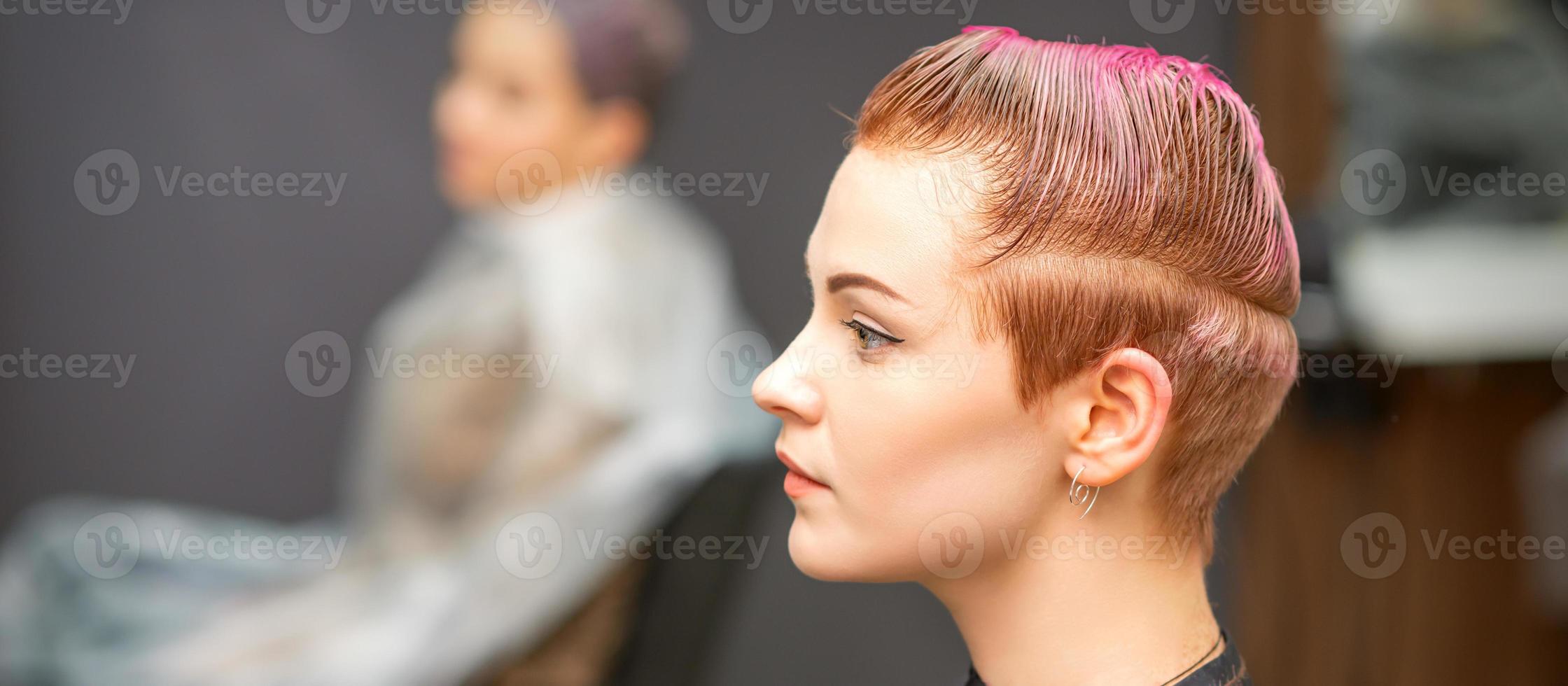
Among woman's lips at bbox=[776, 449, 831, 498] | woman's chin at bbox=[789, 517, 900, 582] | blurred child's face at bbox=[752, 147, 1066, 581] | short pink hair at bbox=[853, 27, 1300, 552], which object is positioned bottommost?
woman's chin at bbox=[789, 517, 900, 582]

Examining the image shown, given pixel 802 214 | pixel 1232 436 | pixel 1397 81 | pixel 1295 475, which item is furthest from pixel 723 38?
pixel 1232 436

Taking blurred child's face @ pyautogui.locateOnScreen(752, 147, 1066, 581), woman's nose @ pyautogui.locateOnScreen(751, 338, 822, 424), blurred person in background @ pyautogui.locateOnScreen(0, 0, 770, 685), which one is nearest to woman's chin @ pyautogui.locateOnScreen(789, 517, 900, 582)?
blurred child's face @ pyautogui.locateOnScreen(752, 147, 1066, 581)

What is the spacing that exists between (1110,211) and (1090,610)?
1.10 feet

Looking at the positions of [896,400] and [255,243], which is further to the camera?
[255,243]

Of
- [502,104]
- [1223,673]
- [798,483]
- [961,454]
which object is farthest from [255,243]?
[1223,673]

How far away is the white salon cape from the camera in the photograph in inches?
84.8

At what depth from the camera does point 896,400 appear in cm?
94

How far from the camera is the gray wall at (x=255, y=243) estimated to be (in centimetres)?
241

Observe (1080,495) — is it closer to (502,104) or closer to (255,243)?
(502,104)

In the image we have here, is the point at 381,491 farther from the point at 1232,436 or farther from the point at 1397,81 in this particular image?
the point at 1397,81

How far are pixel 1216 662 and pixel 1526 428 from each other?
1.64 metres

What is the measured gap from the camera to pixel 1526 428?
223 centimetres

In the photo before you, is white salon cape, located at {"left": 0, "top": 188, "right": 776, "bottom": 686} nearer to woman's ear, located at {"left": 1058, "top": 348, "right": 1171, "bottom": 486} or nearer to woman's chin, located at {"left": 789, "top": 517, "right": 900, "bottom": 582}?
woman's chin, located at {"left": 789, "top": 517, "right": 900, "bottom": 582}

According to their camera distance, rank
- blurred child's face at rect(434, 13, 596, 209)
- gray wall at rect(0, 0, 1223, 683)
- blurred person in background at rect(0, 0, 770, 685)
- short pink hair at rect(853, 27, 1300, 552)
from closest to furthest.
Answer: short pink hair at rect(853, 27, 1300, 552)
blurred person in background at rect(0, 0, 770, 685)
blurred child's face at rect(434, 13, 596, 209)
gray wall at rect(0, 0, 1223, 683)
